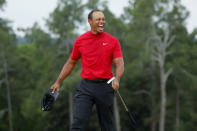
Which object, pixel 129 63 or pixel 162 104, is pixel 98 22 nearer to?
pixel 129 63

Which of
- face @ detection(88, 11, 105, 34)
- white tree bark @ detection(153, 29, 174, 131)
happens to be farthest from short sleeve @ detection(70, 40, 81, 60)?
white tree bark @ detection(153, 29, 174, 131)

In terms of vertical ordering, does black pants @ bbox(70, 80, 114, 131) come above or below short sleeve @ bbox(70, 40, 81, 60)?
below

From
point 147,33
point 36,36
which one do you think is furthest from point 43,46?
point 147,33

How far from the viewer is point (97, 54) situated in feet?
15.7

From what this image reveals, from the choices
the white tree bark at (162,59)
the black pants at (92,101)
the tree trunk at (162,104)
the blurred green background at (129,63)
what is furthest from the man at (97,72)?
the tree trunk at (162,104)

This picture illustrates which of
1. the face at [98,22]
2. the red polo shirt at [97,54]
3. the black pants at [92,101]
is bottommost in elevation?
the black pants at [92,101]

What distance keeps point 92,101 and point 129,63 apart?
1073 inches

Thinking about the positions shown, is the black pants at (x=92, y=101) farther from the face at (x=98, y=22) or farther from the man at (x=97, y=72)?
the face at (x=98, y=22)

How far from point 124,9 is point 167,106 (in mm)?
8894

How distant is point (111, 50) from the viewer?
484cm

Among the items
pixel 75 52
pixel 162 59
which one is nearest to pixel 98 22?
pixel 75 52

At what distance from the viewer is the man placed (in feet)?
15.7

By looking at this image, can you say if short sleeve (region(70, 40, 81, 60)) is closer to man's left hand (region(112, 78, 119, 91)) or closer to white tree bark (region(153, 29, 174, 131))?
man's left hand (region(112, 78, 119, 91))

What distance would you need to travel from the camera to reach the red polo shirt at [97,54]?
480 centimetres
